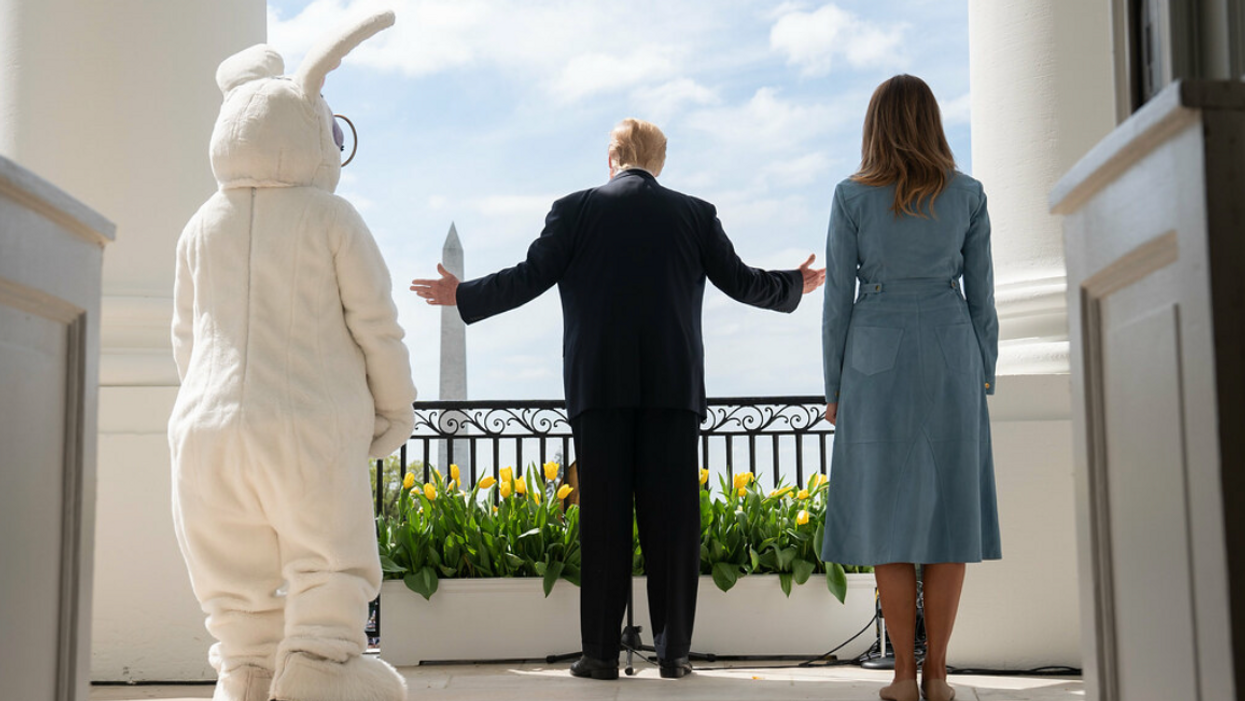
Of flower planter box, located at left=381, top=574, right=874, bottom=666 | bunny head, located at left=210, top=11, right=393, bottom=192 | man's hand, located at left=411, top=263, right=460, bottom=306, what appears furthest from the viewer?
flower planter box, located at left=381, top=574, right=874, bottom=666

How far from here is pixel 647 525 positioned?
4.05 metres

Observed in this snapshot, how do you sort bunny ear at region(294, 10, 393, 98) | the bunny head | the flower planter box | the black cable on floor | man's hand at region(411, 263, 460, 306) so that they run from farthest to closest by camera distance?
the flower planter box → man's hand at region(411, 263, 460, 306) → the black cable on floor → bunny ear at region(294, 10, 393, 98) → the bunny head

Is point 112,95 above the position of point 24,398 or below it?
above

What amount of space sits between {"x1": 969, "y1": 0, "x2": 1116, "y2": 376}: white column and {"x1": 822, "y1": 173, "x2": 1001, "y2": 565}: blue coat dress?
0.79 meters

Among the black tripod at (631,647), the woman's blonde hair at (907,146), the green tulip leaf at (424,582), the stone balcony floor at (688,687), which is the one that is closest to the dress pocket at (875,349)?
the woman's blonde hair at (907,146)

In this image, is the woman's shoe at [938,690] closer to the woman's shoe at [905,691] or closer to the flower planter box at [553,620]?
the woman's shoe at [905,691]

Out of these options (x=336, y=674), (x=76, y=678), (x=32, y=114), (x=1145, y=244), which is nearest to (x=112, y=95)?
(x=32, y=114)

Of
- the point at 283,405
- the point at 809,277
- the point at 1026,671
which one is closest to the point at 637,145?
the point at 809,277

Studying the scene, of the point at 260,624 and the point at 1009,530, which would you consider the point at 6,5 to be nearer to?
the point at 260,624

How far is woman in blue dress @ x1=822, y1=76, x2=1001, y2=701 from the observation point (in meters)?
3.44

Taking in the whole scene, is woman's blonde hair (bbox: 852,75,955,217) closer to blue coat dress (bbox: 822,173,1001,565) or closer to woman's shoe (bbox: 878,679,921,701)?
blue coat dress (bbox: 822,173,1001,565)

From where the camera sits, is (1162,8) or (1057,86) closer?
(1162,8)

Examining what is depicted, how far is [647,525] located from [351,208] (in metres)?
1.45

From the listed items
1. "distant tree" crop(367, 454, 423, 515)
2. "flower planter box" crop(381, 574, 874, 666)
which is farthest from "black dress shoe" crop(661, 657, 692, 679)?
"distant tree" crop(367, 454, 423, 515)
